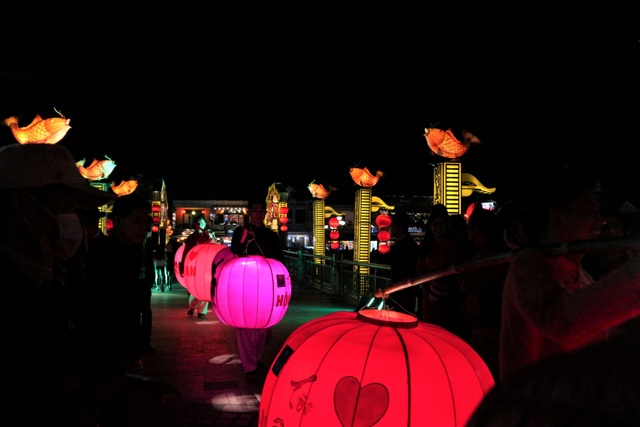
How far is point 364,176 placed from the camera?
746 inches

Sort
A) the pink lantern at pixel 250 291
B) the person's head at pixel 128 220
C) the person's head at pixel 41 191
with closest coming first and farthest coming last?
the person's head at pixel 41 191
the person's head at pixel 128 220
the pink lantern at pixel 250 291

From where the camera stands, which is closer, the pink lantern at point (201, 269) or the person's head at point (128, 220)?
the person's head at point (128, 220)

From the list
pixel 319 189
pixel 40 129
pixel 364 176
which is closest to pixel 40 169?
pixel 40 129

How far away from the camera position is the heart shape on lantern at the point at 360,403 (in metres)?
1.96

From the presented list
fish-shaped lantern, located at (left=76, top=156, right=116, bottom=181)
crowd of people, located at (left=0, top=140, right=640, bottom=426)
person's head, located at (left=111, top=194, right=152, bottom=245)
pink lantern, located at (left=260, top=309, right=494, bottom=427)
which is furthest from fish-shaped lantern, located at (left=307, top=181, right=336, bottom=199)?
pink lantern, located at (left=260, top=309, right=494, bottom=427)

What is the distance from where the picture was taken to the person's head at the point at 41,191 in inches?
75.0

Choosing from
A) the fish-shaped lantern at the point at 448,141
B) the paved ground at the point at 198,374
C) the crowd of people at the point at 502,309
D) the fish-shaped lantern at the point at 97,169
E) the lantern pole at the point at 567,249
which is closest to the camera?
the crowd of people at the point at 502,309

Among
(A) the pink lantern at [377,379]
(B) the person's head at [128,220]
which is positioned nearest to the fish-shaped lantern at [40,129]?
(B) the person's head at [128,220]

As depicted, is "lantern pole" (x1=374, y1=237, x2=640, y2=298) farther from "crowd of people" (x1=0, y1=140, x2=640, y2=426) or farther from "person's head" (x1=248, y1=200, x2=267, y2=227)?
"person's head" (x1=248, y1=200, x2=267, y2=227)

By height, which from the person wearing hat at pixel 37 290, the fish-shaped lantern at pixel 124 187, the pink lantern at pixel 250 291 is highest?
the fish-shaped lantern at pixel 124 187

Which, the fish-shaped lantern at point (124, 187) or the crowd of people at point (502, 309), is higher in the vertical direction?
the fish-shaped lantern at point (124, 187)

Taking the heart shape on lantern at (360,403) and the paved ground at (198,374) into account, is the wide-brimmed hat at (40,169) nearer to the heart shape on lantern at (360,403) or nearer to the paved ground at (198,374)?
the paved ground at (198,374)

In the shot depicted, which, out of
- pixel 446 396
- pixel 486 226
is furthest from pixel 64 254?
pixel 486 226

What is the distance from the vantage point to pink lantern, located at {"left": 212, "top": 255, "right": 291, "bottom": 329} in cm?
564
